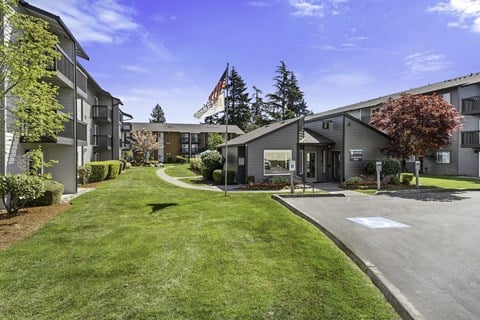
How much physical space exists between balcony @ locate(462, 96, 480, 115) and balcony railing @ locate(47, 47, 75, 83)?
1239 inches

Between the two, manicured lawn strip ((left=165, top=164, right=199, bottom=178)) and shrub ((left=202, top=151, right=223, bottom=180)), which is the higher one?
shrub ((left=202, top=151, right=223, bottom=180))

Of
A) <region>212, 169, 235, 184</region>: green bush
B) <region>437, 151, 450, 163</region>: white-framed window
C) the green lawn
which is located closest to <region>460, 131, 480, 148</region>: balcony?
<region>437, 151, 450, 163</region>: white-framed window

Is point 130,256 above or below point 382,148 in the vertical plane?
below

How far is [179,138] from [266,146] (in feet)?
148

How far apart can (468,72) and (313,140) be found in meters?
25.8

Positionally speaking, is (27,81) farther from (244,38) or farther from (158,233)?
(244,38)

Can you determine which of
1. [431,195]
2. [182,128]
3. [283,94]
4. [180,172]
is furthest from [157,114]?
[431,195]

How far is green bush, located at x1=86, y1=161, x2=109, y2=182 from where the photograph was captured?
21.3m

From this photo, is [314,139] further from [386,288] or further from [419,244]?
[386,288]

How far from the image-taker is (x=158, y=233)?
7984 millimetres

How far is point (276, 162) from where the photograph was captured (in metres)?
20.4

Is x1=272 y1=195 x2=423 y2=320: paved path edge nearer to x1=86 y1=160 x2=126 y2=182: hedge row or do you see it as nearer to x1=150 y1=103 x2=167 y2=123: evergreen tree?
x1=86 y1=160 x2=126 y2=182: hedge row

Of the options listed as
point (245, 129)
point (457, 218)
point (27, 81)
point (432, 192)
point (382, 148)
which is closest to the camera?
point (27, 81)

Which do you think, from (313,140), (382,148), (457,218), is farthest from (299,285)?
(382,148)
